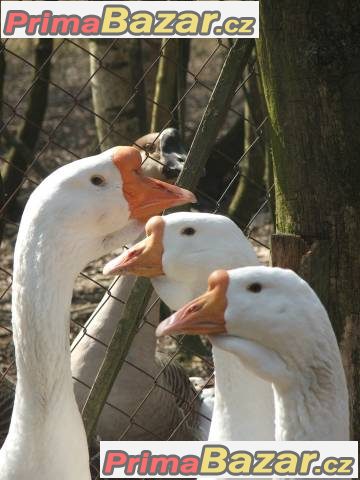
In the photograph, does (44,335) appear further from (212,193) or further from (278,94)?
(212,193)

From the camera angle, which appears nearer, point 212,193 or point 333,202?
point 333,202

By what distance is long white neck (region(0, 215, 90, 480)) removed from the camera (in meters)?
3.32

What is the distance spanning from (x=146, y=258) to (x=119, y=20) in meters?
1.19

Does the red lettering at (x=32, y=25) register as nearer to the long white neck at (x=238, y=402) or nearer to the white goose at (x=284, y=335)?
the long white neck at (x=238, y=402)

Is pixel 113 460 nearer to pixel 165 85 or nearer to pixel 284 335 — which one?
pixel 284 335

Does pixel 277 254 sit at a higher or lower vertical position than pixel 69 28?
lower

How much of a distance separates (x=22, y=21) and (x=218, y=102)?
102 cm

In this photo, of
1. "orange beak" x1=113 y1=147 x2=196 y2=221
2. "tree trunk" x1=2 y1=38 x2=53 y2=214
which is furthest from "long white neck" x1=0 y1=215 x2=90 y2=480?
"tree trunk" x1=2 y1=38 x2=53 y2=214

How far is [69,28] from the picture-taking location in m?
4.21

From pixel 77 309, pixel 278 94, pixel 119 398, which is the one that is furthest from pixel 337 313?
pixel 77 309

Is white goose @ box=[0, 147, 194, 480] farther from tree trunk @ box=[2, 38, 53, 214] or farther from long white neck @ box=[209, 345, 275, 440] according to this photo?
tree trunk @ box=[2, 38, 53, 214]

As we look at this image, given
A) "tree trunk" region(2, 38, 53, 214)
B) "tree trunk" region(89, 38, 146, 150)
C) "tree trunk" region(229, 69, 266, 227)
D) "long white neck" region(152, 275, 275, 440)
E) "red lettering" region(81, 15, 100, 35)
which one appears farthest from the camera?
"tree trunk" region(2, 38, 53, 214)

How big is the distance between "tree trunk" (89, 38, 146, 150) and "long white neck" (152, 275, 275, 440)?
2.92 meters

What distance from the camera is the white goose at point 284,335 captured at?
2740mm
